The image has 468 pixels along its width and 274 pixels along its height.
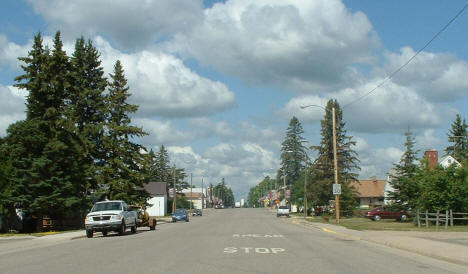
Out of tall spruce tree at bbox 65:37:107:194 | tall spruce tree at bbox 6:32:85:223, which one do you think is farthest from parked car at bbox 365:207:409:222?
tall spruce tree at bbox 6:32:85:223

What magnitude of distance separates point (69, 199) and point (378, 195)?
64.3 meters

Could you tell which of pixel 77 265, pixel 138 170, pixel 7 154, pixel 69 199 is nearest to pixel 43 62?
pixel 7 154

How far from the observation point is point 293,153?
385 ft

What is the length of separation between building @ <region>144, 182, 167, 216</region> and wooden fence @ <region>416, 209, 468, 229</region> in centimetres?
6260

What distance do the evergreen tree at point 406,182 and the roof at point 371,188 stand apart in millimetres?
29955

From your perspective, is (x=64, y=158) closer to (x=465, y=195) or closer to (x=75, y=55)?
(x=75, y=55)

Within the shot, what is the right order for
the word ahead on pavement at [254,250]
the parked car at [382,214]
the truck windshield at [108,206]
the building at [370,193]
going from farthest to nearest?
the building at [370,193] → the parked car at [382,214] → the truck windshield at [108,206] → the word ahead on pavement at [254,250]

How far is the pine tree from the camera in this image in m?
117

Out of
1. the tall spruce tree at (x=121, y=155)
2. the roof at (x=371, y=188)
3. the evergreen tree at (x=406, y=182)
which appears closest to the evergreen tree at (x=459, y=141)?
the roof at (x=371, y=188)

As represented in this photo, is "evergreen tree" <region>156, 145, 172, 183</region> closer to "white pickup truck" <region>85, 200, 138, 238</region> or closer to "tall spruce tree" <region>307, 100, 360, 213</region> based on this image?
"tall spruce tree" <region>307, 100, 360, 213</region>

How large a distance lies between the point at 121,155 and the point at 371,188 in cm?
5501

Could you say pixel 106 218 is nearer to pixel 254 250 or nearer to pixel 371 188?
pixel 254 250

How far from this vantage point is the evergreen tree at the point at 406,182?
41875mm

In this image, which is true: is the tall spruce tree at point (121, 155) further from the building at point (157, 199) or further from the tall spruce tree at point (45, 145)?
the building at point (157, 199)
